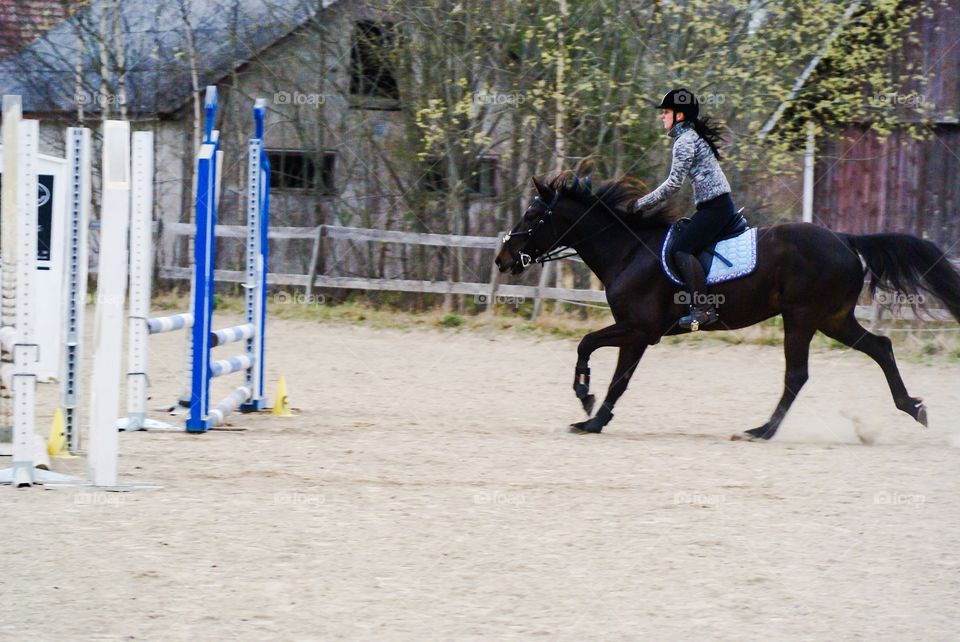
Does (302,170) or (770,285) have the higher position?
Result: (302,170)

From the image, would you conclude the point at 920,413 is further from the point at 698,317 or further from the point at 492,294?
the point at 492,294

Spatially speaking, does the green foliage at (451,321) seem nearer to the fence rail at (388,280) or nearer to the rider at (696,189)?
the fence rail at (388,280)

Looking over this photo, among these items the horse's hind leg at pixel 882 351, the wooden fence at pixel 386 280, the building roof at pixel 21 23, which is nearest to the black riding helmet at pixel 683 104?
the horse's hind leg at pixel 882 351

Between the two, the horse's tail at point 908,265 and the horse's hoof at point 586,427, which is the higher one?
the horse's tail at point 908,265

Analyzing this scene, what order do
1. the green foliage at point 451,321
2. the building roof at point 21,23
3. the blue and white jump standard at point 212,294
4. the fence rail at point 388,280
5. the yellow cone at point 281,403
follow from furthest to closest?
the building roof at point 21,23
the fence rail at point 388,280
the green foliage at point 451,321
the yellow cone at point 281,403
the blue and white jump standard at point 212,294

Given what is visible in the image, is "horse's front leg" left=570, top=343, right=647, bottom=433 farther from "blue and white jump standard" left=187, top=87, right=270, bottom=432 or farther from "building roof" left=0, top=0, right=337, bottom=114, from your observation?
"building roof" left=0, top=0, right=337, bottom=114

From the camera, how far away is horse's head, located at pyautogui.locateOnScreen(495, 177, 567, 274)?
8414mm

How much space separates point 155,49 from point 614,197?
1491 cm

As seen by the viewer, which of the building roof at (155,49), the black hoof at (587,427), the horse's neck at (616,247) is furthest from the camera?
the building roof at (155,49)

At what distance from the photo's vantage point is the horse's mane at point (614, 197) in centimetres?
828

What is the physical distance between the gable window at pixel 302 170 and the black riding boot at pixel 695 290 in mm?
12445

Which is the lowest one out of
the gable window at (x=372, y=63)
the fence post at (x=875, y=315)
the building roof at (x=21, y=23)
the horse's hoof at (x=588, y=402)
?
the horse's hoof at (x=588, y=402)

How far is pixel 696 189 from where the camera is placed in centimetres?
793

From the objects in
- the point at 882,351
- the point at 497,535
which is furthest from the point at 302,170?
the point at 497,535
